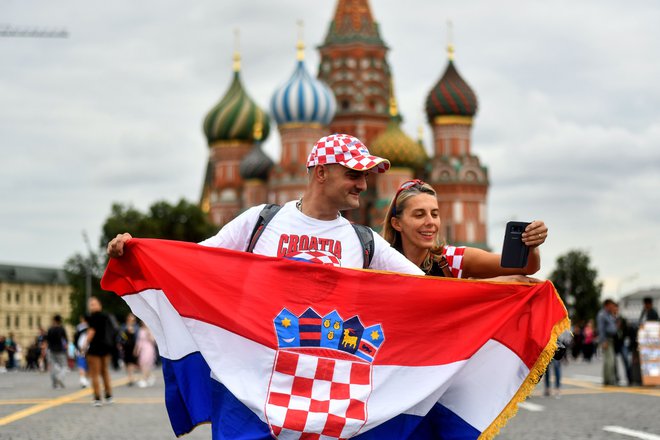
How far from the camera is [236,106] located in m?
88.4

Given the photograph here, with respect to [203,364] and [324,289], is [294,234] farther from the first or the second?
[203,364]

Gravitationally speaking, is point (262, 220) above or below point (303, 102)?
below

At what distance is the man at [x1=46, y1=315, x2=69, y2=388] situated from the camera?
83.1 feet

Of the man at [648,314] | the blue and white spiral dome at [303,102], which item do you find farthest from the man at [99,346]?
the blue and white spiral dome at [303,102]

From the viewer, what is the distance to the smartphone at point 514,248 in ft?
17.7

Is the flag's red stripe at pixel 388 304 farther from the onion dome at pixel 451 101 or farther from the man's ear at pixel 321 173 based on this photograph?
the onion dome at pixel 451 101

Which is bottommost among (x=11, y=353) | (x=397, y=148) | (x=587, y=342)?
(x=11, y=353)

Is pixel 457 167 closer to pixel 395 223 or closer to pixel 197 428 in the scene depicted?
pixel 197 428

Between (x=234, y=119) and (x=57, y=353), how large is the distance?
204ft

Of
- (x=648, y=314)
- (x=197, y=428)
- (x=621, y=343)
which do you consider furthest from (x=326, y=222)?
(x=621, y=343)

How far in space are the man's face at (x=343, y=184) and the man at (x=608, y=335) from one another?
1747cm

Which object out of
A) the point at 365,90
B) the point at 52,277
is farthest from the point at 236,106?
the point at 52,277

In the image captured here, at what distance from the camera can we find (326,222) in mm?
5695

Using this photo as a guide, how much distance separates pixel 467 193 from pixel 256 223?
241ft
